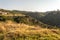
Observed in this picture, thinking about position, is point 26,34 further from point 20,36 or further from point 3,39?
point 3,39

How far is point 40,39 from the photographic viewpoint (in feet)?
34.8

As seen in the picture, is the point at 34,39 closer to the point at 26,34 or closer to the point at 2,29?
the point at 26,34

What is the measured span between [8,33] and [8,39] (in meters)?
0.97

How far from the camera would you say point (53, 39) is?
11086mm

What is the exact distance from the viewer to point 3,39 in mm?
9781

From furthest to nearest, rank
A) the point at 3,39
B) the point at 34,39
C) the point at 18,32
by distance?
the point at 18,32 < the point at 34,39 < the point at 3,39

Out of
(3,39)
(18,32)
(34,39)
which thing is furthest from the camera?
(18,32)

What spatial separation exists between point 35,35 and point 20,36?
1.07 meters

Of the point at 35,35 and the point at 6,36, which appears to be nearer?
the point at 6,36

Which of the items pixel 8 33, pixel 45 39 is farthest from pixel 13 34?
pixel 45 39

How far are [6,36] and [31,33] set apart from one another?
6.14ft

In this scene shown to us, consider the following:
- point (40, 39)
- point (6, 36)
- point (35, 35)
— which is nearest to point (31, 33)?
point (35, 35)

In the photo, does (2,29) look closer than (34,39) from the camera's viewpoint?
No

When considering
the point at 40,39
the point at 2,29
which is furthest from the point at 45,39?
the point at 2,29
